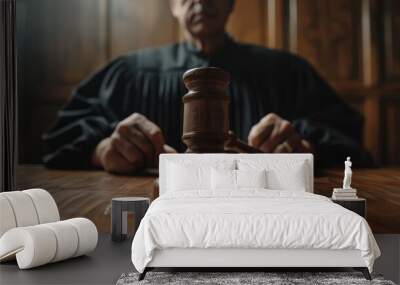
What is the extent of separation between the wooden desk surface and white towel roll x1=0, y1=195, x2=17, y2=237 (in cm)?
157

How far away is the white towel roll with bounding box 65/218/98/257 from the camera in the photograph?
3945mm

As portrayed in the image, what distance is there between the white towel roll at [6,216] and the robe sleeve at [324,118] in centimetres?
286

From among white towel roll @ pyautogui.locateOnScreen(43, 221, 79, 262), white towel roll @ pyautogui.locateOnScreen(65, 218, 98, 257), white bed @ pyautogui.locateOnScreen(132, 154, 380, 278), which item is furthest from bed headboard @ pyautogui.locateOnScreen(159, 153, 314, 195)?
white bed @ pyautogui.locateOnScreen(132, 154, 380, 278)

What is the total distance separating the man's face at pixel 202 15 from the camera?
17.7 feet

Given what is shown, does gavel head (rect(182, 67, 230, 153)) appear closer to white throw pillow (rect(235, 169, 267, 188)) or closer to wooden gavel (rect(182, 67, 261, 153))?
wooden gavel (rect(182, 67, 261, 153))

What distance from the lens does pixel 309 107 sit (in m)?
5.39

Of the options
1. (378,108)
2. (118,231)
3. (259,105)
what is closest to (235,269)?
(118,231)

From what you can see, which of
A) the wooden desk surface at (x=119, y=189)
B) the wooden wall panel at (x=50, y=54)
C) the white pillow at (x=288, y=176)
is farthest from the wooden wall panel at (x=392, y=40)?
the wooden wall panel at (x=50, y=54)

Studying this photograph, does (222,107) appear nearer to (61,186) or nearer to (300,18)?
(300,18)

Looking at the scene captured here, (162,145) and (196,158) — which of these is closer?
(196,158)

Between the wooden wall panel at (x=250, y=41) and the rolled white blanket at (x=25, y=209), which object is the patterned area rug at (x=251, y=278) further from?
the wooden wall panel at (x=250, y=41)

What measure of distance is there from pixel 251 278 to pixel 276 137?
2236 mm

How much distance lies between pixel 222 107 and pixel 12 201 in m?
2.05

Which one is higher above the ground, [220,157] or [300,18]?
[300,18]
